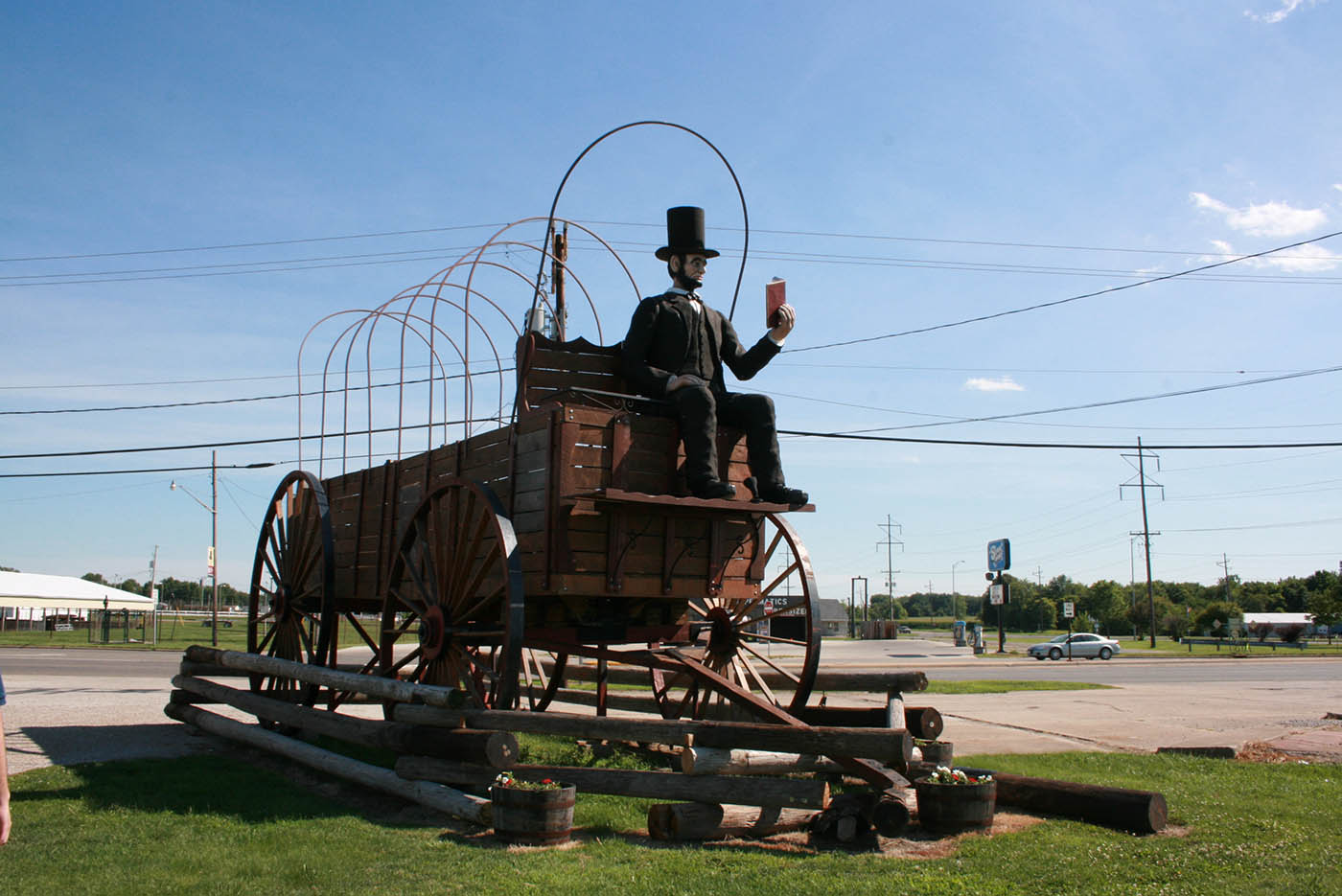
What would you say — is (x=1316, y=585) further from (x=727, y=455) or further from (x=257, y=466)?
(x=727, y=455)

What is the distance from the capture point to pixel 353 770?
6.93 meters

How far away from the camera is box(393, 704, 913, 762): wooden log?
567 cm

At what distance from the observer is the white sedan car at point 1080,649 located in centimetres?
4112

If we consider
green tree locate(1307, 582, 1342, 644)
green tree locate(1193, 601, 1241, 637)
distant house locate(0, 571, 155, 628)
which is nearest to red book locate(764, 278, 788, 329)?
distant house locate(0, 571, 155, 628)

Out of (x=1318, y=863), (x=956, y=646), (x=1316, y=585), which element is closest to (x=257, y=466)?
(x=1318, y=863)

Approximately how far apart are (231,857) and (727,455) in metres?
3.95

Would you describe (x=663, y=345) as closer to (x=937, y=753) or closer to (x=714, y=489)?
(x=714, y=489)

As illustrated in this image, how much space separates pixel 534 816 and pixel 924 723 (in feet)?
11.1

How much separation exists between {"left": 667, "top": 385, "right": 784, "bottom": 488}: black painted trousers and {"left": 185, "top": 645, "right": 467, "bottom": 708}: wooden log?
2119 mm

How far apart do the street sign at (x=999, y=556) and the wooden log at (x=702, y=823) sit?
38.1 meters

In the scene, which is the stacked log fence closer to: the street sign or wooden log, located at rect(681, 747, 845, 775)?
wooden log, located at rect(681, 747, 845, 775)

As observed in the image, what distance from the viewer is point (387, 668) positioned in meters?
8.15

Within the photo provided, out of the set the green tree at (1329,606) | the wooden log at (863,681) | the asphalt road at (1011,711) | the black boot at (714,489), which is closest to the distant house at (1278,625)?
the green tree at (1329,606)

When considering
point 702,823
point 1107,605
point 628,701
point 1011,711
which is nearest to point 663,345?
point 702,823
